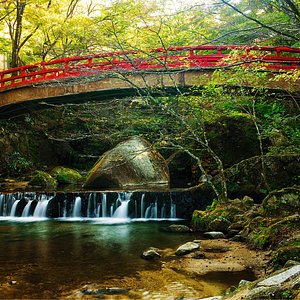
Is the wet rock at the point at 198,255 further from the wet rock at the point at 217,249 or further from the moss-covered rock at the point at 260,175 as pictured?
the moss-covered rock at the point at 260,175

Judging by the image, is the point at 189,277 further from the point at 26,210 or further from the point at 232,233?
the point at 26,210

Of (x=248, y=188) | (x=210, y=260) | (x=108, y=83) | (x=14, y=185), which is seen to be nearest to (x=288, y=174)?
(x=248, y=188)

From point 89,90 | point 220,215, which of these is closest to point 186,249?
point 220,215

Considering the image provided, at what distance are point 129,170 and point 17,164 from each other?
27.3 feet

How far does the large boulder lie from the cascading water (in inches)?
84.8

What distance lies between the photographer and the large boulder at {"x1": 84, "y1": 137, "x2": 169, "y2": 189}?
16281 mm

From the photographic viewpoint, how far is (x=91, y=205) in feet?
45.5

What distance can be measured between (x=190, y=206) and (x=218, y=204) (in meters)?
2.31

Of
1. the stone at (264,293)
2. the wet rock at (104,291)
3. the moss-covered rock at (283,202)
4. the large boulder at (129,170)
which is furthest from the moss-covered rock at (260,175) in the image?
the stone at (264,293)

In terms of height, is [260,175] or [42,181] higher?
[260,175]

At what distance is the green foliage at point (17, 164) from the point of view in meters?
21.3

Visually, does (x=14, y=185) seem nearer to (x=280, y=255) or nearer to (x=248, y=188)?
(x=248, y=188)

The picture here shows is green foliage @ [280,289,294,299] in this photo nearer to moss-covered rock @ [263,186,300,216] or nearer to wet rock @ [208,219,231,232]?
moss-covered rock @ [263,186,300,216]

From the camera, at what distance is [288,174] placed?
40.2ft
